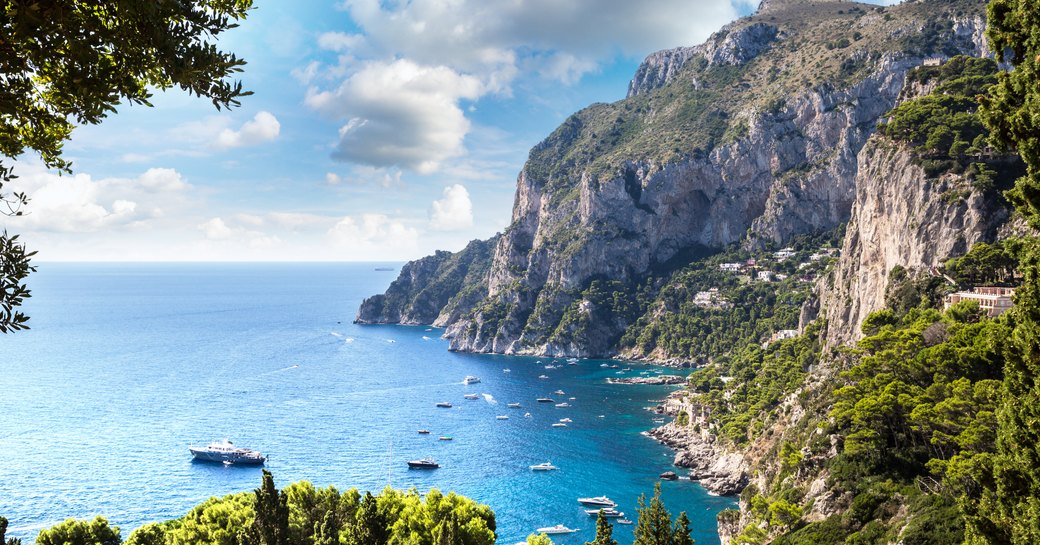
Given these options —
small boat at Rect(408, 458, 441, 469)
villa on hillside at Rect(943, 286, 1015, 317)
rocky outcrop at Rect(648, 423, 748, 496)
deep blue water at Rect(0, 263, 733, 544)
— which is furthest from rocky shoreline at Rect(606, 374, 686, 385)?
villa on hillside at Rect(943, 286, 1015, 317)

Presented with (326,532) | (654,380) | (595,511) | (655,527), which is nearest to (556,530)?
(595,511)

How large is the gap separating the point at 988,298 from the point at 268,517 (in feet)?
170

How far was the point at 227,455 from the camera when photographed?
72.6m

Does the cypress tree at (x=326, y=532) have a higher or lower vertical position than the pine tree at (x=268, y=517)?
lower

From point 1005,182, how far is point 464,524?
59.2 metres

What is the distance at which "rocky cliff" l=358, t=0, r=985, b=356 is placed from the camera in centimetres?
14262

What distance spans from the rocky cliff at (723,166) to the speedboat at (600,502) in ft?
299

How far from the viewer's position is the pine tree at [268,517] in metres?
24.9

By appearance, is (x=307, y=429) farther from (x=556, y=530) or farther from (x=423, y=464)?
(x=556, y=530)

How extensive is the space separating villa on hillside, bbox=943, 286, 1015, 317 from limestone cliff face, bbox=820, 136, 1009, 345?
9.15m

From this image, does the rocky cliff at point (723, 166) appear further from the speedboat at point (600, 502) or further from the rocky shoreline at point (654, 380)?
the speedboat at point (600, 502)

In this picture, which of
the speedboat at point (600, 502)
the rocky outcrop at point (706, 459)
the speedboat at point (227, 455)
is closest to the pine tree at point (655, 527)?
the speedboat at point (600, 502)

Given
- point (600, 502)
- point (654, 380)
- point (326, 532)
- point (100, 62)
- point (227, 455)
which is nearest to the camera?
point (100, 62)

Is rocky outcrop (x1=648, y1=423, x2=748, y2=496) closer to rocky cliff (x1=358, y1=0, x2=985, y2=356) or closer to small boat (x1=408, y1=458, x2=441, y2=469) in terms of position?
small boat (x1=408, y1=458, x2=441, y2=469)
